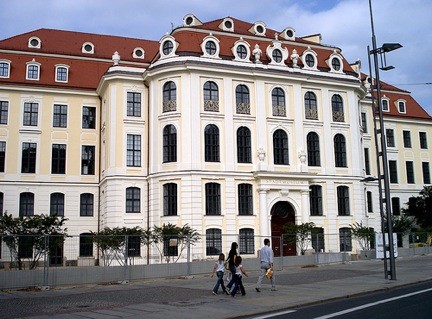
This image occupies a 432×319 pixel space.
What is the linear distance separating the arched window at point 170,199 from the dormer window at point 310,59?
14981 millimetres

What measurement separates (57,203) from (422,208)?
115 ft

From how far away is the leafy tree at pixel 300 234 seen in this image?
35853mm

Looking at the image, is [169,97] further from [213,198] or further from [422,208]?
[422,208]

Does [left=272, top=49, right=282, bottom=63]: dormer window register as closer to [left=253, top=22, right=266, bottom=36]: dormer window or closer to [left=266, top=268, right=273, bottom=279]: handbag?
[left=253, top=22, right=266, bottom=36]: dormer window

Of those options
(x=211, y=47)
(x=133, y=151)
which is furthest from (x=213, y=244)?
(x=211, y=47)

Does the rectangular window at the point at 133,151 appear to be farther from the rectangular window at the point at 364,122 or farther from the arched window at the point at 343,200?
the rectangular window at the point at 364,122

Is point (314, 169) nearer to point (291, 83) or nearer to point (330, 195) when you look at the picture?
point (330, 195)

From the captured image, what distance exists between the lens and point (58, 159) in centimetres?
4234

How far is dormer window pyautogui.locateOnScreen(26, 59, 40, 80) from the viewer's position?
42938 millimetres

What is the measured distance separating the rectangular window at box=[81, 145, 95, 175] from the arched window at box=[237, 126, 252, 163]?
12694 mm

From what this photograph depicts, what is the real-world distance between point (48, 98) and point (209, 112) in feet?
46.8

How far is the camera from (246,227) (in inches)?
1485

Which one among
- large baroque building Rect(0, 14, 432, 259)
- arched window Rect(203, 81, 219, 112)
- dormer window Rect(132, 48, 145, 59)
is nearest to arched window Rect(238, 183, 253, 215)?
large baroque building Rect(0, 14, 432, 259)

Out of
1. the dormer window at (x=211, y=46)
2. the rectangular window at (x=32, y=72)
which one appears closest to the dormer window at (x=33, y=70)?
the rectangular window at (x=32, y=72)
